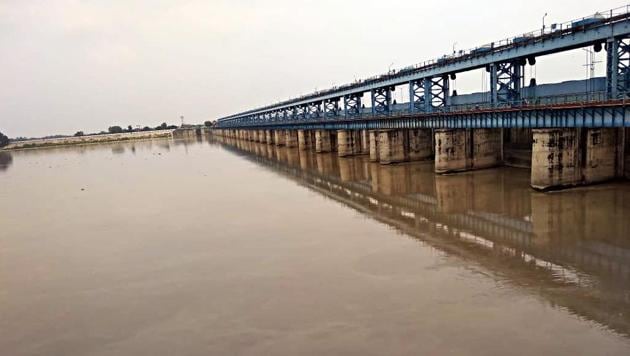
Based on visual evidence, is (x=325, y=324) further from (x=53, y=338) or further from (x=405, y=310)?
(x=53, y=338)

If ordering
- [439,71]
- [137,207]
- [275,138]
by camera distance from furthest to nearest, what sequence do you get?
[275,138], [439,71], [137,207]

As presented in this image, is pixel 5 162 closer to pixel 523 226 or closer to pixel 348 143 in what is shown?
pixel 348 143

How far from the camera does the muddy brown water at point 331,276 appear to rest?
10070 millimetres

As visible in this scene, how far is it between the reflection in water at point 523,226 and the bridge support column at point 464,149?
117 cm

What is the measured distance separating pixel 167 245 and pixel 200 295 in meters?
6.62

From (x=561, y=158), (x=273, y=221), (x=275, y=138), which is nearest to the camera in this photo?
(x=273, y=221)

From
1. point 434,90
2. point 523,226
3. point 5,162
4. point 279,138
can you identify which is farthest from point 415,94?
point 5,162

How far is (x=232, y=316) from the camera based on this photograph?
11570mm

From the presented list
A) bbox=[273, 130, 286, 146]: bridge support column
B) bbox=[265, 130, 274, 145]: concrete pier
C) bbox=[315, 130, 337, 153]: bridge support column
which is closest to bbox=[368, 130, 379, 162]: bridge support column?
bbox=[315, 130, 337, 153]: bridge support column

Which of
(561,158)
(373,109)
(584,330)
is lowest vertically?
(584,330)

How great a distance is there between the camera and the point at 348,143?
182 ft

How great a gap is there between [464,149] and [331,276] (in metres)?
23.7

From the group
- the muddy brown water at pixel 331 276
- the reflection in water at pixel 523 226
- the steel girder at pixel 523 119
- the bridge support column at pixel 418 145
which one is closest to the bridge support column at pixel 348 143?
the steel girder at pixel 523 119

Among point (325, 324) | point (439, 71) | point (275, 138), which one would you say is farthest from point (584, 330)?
point (275, 138)
